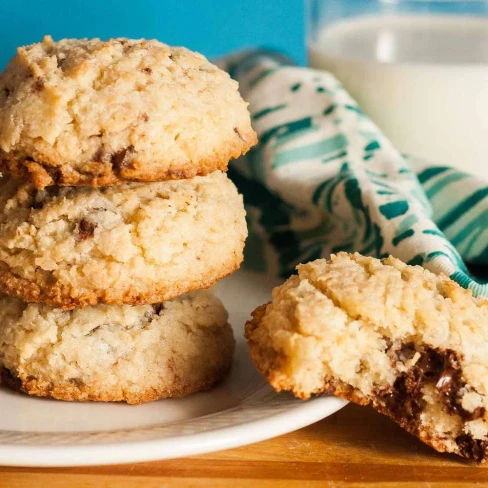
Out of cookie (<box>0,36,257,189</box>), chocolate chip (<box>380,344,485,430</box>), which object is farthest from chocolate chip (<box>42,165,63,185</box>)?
chocolate chip (<box>380,344,485,430</box>)

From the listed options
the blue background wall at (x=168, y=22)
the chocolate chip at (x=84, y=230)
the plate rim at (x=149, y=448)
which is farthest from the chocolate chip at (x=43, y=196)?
the blue background wall at (x=168, y=22)

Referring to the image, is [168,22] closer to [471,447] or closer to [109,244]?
[109,244]

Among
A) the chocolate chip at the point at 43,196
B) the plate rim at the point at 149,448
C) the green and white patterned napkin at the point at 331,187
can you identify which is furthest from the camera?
the green and white patterned napkin at the point at 331,187

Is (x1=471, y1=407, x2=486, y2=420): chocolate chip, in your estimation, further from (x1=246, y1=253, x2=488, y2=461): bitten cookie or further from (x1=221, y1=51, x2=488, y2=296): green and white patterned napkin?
(x1=221, y1=51, x2=488, y2=296): green and white patterned napkin

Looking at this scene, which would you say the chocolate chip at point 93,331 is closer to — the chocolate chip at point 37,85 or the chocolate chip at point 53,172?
the chocolate chip at point 53,172

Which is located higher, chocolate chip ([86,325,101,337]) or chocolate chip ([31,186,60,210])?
chocolate chip ([31,186,60,210])

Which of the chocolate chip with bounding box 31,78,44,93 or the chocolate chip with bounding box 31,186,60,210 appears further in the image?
the chocolate chip with bounding box 31,186,60,210

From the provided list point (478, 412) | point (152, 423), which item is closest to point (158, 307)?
point (152, 423)

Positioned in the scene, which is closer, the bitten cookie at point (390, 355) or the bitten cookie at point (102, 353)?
the bitten cookie at point (390, 355)
